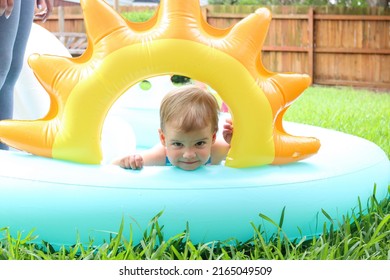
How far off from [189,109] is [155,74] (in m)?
0.16

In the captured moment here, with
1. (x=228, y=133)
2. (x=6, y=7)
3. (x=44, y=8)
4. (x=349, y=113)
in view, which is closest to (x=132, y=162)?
(x=228, y=133)

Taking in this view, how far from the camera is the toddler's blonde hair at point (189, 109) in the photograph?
2.19 m

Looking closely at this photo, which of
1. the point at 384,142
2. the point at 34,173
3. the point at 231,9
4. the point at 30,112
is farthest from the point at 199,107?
the point at 231,9

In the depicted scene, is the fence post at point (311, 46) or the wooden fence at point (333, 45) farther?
the fence post at point (311, 46)

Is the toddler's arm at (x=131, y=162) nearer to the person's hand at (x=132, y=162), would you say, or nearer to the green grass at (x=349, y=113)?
the person's hand at (x=132, y=162)

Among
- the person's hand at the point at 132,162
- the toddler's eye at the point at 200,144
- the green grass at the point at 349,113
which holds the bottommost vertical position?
the green grass at the point at 349,113

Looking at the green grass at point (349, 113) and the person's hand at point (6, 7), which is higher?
the person's hand at point (6, 7)

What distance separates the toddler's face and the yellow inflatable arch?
0.10m

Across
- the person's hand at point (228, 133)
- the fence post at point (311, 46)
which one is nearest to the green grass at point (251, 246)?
the person's hand at point (228, 133)

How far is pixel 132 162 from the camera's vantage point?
2.23 m

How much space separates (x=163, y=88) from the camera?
421 cm

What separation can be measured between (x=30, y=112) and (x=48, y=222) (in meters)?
1.51

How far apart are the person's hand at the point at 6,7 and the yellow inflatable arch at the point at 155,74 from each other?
22 centimetres

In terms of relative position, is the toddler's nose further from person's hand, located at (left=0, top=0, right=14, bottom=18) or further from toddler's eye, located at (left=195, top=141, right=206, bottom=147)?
person's hand, located at (left=0, top=0, right=14, bottom=18)
